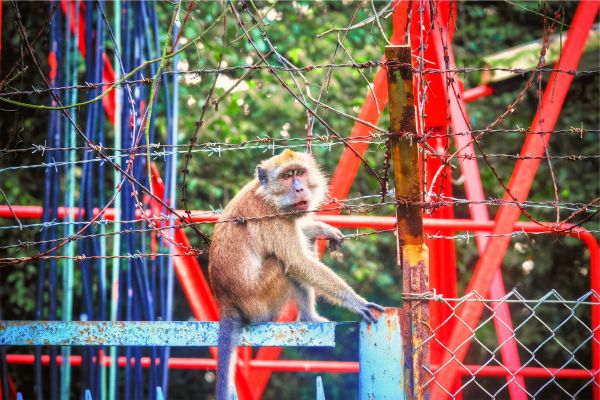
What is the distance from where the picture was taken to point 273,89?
9172 millimetres

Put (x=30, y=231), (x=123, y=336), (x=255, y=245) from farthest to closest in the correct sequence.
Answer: (x=30, y=231) < (x=255, y=245) < (x=123, y=336)

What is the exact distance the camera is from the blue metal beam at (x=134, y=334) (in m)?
2.92

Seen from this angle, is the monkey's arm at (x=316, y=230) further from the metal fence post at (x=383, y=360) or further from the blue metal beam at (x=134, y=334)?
the metal fence post at (x=383, y=360)

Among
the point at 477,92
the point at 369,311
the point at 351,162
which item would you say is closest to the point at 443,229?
the point at 351,162

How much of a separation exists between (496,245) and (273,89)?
16.3 feet

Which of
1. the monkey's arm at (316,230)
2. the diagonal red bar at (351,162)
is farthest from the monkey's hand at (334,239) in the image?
the diagonal red bar at (351,162)

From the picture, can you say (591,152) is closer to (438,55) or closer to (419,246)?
(438,55)

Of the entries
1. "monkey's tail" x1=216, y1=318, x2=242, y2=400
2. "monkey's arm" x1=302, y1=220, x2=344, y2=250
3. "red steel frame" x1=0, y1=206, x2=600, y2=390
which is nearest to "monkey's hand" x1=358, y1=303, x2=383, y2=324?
"monkey's tail" x1=216, y1=318, x2=242, y2=400

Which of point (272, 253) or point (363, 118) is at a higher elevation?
point (363, 118)

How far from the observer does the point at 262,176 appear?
446 cm

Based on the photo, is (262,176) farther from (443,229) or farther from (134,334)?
(134,334)

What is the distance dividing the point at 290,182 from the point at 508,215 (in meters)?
1.33

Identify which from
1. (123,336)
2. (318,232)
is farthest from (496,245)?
(123,336)

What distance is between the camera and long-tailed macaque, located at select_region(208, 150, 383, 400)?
13.3 ft
